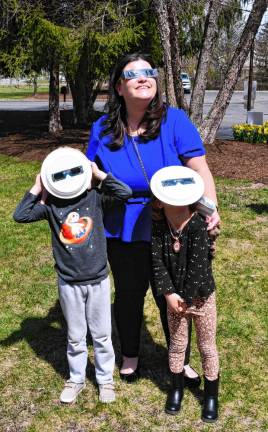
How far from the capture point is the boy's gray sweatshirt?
8.57 ft

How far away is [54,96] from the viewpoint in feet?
41.7

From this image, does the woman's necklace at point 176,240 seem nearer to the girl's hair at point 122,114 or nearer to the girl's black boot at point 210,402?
the girl's hair at point 122,114

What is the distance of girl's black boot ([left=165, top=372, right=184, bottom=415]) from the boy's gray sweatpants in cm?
34

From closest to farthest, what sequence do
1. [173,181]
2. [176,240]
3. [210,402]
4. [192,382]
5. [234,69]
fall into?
[173,181]
[176,240]
[210,402]
[192,382]
[234,69]

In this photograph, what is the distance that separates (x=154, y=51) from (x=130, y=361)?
34.2 feet

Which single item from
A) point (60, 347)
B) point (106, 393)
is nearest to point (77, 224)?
point (106, 393)

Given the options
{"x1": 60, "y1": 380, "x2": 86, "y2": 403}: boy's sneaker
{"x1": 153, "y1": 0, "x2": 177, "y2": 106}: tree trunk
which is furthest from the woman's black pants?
{"x1": 153, "y1": 0, "x2": 177, "y2": 106}: tree trunk

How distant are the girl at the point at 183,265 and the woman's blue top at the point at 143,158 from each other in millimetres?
141

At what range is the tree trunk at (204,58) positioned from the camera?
387 inches

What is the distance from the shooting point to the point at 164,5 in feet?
30.6

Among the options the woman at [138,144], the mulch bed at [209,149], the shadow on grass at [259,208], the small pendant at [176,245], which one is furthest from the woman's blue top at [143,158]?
the mulch bed at [209,149]

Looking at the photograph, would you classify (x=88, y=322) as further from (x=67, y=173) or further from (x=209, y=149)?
(x=209, y=149)

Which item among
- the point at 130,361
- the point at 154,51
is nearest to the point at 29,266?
the point at 130,361

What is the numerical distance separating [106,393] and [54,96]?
34.8 ft
